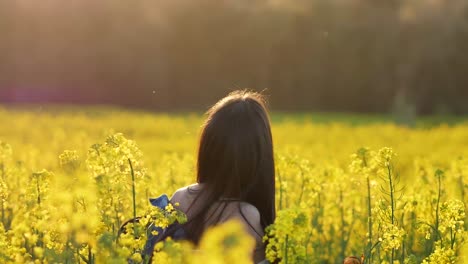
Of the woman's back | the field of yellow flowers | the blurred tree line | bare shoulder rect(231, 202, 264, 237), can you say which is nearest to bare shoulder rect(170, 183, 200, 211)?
the woman's back

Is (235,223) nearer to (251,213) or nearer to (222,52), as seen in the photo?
(251,213)

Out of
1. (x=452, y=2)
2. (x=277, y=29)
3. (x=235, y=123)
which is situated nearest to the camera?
(x=235, y=123)

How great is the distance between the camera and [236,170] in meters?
3.61

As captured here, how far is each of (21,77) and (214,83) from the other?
8.68 meters

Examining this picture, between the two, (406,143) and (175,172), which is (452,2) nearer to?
(406,143)

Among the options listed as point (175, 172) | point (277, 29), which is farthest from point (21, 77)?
point (175, 172)

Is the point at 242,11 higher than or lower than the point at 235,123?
higher

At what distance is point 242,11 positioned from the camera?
3703 cm

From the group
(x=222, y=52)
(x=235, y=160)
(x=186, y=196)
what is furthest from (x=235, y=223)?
(x=222, y=52)

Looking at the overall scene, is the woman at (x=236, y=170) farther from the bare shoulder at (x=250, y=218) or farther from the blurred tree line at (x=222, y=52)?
the blurred tree line at (x=222, y=52)

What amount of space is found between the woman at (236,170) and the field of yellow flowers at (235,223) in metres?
0.25

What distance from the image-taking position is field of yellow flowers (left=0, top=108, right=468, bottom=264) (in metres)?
2.54

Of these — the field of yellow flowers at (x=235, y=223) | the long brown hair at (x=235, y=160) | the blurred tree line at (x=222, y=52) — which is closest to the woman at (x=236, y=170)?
the long brown hair at (x=235, y=160)

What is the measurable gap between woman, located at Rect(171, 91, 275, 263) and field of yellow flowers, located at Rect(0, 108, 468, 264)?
245 mm
